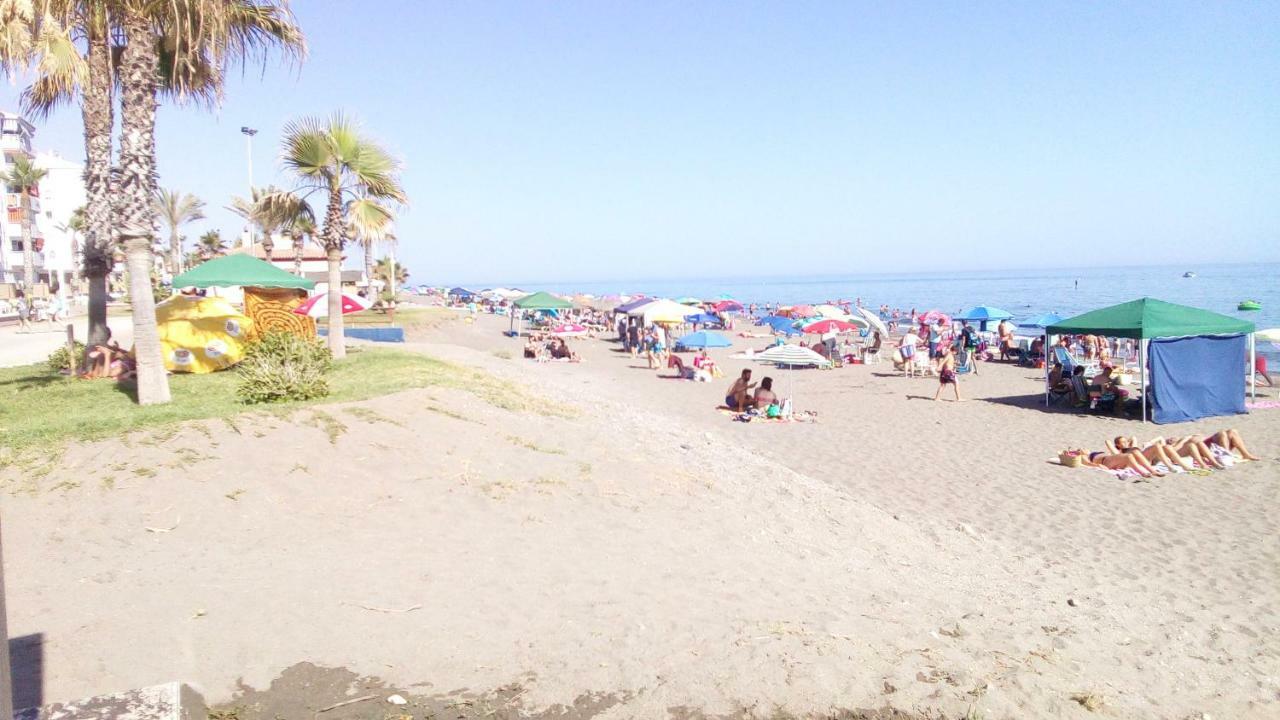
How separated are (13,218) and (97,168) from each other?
58.7 metres

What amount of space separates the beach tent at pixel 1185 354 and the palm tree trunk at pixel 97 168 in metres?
16.8

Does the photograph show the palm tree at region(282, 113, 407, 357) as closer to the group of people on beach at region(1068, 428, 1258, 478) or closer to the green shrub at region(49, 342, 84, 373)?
the green shrub at region(49, 342, 84, 373)

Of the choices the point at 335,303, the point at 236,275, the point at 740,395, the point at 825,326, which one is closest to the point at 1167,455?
the point at 740,395

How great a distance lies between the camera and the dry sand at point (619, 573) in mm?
4250

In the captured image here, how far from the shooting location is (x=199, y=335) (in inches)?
485

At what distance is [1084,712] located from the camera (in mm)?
4176

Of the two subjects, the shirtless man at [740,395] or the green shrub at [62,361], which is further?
the shirtless man at [740,395]

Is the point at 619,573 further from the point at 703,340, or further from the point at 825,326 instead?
the point at 703,340

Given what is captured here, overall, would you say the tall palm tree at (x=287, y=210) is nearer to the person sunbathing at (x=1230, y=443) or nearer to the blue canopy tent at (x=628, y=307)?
the blue canopy tent at (x=628, y=307)

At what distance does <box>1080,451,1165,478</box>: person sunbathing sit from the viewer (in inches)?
411

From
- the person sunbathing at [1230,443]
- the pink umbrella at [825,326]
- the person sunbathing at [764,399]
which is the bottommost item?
the person sunbathing at [1230,443]

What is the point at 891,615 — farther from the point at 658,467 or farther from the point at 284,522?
the point at 284,522

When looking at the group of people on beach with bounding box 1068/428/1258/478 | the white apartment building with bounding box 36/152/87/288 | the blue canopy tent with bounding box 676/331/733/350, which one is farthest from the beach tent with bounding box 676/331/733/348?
the white apartment building with bounding box 36/152/87/288

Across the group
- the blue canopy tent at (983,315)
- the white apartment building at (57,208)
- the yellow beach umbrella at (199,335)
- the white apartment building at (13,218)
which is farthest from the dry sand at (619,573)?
the white apartment building at (57,208)
